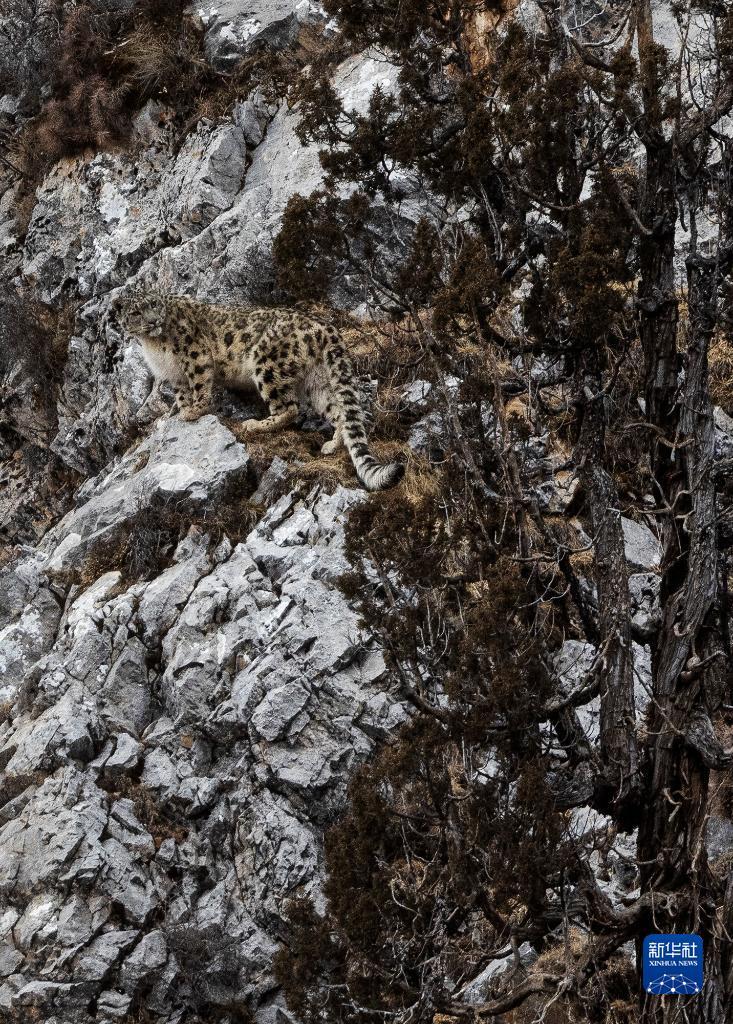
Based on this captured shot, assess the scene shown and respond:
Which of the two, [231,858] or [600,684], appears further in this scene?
[231,858]

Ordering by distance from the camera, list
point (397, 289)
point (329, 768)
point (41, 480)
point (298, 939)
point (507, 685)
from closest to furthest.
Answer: point (507, 685) < point (298, 939) < point (397, 289) < point (329, 768) < point (41, 480)

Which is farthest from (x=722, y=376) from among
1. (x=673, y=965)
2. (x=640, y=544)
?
(x=673, y=965)

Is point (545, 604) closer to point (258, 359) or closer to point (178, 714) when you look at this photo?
point (178, 714)

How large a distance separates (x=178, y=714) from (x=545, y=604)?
4339 millimetres

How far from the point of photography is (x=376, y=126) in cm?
889

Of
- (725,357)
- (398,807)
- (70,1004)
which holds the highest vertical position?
(725,357)

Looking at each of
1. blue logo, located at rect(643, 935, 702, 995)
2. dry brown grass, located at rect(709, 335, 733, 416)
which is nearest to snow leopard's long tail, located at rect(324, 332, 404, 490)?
dry brown grass, located at rect(709, 335, 733, 416)

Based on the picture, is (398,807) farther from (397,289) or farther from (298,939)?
(397,289)

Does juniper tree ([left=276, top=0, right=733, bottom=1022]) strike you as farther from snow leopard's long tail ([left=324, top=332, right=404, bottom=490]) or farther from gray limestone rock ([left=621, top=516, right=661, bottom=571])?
snow leopard's long tail ([left=324, top=332, right=404, bottom=490])

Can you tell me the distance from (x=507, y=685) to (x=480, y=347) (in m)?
2.37

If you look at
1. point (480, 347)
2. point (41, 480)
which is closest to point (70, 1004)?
point (480, 347)

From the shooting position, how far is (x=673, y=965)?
635cm

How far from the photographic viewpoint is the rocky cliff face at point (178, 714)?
9109mm

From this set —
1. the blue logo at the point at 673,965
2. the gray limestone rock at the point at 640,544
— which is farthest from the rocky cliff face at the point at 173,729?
the blue logo at the point at 673,965
